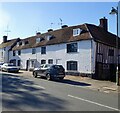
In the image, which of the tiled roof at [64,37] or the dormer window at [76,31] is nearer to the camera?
the tiled roof at [64,37]

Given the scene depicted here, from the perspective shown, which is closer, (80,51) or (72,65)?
(80,51)

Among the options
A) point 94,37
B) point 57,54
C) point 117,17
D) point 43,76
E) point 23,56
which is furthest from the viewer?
point 23,56

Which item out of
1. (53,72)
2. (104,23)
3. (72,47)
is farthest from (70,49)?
(104,23)

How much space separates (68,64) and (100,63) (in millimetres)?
4764

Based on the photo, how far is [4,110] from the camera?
875 cm

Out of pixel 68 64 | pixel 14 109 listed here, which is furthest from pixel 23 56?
pixel 14 109

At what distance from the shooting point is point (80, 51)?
31.5 meters

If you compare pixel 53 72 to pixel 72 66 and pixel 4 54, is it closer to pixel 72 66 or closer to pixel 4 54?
pixel 72 66

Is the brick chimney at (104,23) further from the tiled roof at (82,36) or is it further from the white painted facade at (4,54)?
the white painted facade at (4,54)

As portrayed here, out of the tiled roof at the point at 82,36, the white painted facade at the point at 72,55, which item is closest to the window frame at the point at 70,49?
the white painted facade at the point at 72,55

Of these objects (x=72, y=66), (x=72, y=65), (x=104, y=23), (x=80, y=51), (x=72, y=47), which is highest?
(x=104, y=23)

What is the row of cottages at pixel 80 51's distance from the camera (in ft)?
99.1

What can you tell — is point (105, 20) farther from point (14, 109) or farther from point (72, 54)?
point (14, 109)

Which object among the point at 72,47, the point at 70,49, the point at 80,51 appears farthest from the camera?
the point at 70,49
